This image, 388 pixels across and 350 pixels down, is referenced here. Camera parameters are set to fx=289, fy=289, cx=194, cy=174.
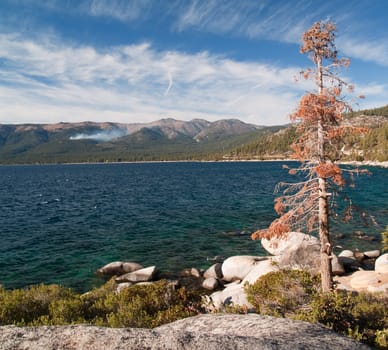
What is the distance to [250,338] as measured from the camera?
19.0 feet

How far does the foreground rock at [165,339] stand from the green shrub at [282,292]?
14.4ft

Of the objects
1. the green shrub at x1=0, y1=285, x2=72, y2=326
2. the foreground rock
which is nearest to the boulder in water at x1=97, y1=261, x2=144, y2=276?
the green shrub at x1=0, y1=285, x2=72, y2=326

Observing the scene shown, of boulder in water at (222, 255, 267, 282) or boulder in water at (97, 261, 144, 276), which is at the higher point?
boulder in water at (222, 255, 267, 282)

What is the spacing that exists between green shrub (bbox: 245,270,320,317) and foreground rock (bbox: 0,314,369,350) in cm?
438

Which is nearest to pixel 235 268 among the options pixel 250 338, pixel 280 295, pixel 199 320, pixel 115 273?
pixel 115 273

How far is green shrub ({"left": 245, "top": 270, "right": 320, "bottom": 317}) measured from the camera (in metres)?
11.6

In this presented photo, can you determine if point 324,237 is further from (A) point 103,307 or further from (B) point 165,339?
(A) point 103,307

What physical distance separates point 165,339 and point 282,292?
8163 mm

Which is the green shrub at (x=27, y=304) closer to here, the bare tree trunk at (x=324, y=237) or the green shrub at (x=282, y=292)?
the green shrub at (x=282, y=292)

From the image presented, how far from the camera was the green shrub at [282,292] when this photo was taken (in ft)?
38.1

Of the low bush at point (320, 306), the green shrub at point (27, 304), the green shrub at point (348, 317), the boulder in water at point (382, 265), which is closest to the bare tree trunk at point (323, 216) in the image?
the low bush at point (320, 306)

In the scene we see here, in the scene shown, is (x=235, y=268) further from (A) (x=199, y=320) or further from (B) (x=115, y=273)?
(A) (x=199, y=320)

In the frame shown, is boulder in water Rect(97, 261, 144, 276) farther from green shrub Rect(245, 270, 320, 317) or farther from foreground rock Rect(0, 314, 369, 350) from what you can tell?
foreground rock Rect(0, 314, 369, 350)

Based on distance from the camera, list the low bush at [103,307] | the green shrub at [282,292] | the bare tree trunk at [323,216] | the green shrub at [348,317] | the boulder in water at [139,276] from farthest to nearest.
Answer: the boulder in water at [139,276] < the bare tree trunk at [323,216] < the green shrub at [282,292] < the low bush at [103,307] < the green shrub at [348,317]
